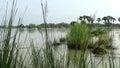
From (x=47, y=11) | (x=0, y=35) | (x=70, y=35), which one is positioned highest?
(x=47, y=11)

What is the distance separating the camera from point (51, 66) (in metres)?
1.80

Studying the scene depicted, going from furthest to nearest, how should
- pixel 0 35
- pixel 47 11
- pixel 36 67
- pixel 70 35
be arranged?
pixel 70 35 → pixel 0 35 → pixel 36 67 → pixel 47 11

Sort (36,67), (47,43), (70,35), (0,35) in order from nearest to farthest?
(47,43) < (36,67) < (0,35) < (70,35)

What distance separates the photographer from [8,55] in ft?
6.12

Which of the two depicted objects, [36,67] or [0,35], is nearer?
[36,67]

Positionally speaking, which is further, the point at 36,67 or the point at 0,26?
the point at 0,26

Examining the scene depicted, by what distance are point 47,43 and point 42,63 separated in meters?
0.31

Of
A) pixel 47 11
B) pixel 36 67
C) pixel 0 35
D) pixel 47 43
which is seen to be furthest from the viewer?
pixel 0 35

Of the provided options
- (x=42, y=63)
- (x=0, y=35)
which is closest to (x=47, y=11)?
(x=42, y=63)

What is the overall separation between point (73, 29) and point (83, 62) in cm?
927

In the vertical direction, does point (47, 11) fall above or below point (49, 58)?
above

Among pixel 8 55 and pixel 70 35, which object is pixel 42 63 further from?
pixel 70 35

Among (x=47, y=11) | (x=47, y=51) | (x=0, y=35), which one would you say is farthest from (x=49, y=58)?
(x=0, y=35)

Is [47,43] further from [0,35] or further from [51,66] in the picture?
[0,35]
